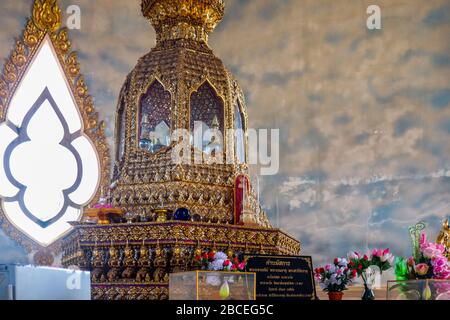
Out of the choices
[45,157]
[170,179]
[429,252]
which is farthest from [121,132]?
[429,252]

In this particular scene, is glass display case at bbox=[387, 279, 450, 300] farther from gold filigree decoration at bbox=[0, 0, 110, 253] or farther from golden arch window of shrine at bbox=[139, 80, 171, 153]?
gold filigree decoration at bbox=[0, 0, 110, 253]

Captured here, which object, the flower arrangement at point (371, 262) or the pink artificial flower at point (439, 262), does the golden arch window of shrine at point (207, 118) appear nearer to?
the flower arrangement at point (371, 262)


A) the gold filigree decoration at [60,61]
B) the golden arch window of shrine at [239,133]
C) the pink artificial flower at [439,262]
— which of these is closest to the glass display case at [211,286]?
the pink artificial flower at [439,262]

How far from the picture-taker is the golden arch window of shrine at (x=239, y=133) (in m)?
7.76

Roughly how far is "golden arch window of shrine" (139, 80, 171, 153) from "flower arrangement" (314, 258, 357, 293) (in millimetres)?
2835

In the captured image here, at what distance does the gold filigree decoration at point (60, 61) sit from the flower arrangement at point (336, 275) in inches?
128

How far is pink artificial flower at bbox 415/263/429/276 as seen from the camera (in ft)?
14.7

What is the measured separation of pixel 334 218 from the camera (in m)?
7.44

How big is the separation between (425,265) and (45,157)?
14.7 feet

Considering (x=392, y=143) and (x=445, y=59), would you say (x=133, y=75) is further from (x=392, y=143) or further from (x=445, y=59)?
(x=445, y=59)

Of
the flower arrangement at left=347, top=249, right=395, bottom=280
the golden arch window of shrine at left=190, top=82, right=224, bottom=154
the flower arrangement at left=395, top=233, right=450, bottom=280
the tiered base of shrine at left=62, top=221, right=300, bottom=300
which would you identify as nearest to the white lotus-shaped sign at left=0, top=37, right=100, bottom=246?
the tiered base of shrine at left=62, top=221, right=300, bottom=300

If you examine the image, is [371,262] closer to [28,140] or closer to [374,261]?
[374,261]
